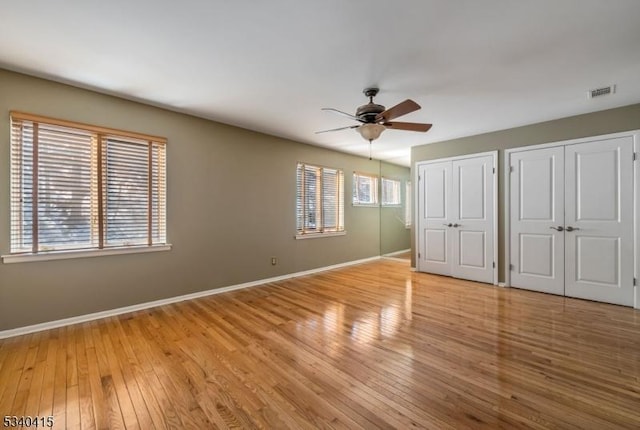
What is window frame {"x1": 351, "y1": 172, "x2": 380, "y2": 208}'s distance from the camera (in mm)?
6270

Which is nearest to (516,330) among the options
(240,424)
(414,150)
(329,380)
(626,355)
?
(626,355)

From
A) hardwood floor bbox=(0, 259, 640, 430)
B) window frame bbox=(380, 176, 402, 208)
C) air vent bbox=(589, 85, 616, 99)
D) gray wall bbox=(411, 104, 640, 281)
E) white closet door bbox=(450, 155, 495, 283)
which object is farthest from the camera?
window frame bbox=(380, 176, 402, 208)

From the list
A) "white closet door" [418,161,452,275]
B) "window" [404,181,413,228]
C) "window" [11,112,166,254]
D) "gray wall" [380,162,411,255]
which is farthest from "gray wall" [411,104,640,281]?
"window" [11,112,166,254]

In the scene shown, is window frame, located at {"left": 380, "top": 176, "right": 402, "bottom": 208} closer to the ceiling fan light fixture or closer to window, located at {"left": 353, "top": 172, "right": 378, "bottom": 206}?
window, located at {"left": 353, "top": 172, "right": 378, "bottom": 206}

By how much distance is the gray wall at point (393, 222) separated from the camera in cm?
707

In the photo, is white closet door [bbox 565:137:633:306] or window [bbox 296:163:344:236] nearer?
white closet door [bbox 565:137:633:306]

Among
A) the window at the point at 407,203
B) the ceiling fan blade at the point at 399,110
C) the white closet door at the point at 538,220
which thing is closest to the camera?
the ceiling fan blade at the point at 399,110

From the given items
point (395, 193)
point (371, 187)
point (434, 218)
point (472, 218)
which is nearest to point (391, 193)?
point (395, 193)

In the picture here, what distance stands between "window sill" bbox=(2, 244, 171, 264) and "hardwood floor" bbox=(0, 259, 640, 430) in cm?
75

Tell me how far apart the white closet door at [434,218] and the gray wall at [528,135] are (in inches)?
12.0

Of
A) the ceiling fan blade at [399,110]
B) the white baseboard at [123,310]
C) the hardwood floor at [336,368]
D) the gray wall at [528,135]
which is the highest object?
the gray wall at [528,135]

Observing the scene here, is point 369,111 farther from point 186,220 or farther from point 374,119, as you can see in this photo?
point 186,220

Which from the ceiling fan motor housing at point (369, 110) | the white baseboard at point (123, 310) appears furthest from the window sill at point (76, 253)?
the ceiling fan motor housing at point (369, 110)

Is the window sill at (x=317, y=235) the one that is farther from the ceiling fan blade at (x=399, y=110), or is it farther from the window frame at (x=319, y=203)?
the ceiling fan blade at (x=399, y=110)
